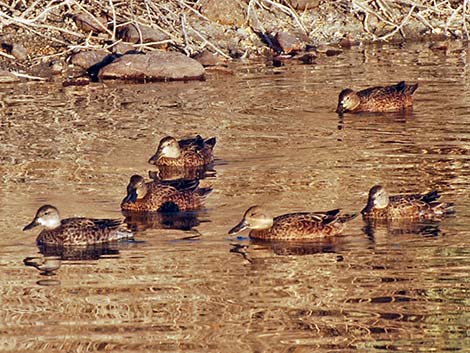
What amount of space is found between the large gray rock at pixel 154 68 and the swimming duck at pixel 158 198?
8.07 meters

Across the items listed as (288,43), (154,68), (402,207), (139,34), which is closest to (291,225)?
(402,207)

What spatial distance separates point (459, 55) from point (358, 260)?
1370 centimetres

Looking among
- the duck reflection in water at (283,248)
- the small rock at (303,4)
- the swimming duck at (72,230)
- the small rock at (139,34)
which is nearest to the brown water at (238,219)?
the duck reflection in water at (283,248)

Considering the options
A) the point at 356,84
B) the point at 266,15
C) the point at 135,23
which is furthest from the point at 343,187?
the point at 266,15

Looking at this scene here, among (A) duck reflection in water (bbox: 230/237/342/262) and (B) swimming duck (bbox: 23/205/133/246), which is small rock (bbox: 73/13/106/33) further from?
(A) duck reflection in water (bbox: 230/237/342/262)

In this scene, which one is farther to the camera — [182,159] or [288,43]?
[288,43]

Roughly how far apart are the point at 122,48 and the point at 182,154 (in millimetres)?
7396

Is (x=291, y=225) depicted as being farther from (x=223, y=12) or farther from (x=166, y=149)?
(x=223, y=12)

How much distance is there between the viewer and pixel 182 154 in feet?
52.2

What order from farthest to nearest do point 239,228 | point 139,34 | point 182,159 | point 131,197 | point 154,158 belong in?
point 139,34 < point 182,159 < point 154,158 < point 131,197 < point 239,228

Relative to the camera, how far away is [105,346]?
897cm

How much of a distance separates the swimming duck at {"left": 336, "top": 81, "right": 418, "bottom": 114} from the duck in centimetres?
677

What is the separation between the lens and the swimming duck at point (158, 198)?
13.5 metres

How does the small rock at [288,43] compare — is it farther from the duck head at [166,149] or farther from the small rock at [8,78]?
the duck head at [166,149]
